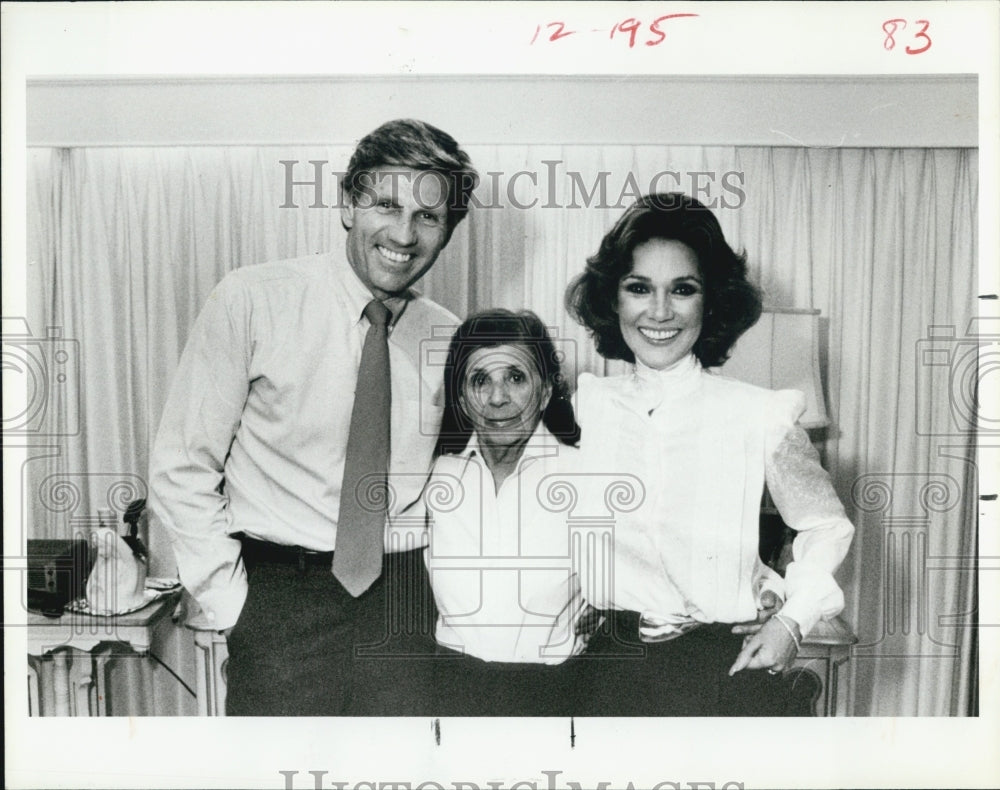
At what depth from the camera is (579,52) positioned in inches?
77.2

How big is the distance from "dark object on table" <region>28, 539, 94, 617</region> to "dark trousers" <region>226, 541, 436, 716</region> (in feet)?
1.12

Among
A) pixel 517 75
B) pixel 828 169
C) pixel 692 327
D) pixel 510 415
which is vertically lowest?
pixel 510 415

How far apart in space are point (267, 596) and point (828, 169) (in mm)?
1437

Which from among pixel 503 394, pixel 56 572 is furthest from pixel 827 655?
pixel 56 572

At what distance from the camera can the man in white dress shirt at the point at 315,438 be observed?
1.96m

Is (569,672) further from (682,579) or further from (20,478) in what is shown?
(20,478)

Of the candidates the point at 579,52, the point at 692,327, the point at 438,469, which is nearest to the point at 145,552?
the point at 438,469

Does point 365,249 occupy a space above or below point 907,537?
above

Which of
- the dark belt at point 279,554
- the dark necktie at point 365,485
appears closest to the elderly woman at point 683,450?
the dark necktie at point 365,485

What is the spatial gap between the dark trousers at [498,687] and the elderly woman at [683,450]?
8 cm

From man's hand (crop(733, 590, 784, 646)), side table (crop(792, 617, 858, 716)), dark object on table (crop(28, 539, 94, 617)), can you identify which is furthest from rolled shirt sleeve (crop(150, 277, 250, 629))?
side table (crop(792, 617, 858, 716))

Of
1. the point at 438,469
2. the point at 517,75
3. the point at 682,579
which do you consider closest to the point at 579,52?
the point at 517,75

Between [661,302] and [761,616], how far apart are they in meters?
0.67
